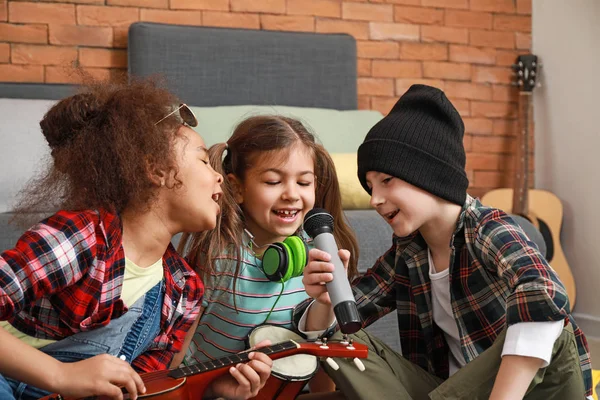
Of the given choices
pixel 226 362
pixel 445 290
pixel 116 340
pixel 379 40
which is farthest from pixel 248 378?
pixel 379 40

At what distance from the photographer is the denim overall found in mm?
1235

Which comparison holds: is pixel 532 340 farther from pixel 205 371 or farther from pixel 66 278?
pixel 66 278

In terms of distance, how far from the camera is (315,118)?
2.76 metres

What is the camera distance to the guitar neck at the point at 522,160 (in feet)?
10.5

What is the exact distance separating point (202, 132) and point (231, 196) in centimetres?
92

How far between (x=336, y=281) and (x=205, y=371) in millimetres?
261

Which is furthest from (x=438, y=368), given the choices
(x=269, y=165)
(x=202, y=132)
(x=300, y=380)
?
(x=202, y=132)

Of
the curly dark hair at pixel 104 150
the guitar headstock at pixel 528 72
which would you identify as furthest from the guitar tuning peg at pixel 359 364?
the guitar headstock at pixel 528 72

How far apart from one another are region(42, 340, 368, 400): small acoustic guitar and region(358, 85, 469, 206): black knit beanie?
0.34m

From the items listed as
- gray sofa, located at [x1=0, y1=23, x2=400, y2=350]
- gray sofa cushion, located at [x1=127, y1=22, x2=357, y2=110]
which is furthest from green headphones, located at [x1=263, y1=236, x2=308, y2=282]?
gray sofa cushion, located at [x1=127, y1=22, x2=357, y2=110]

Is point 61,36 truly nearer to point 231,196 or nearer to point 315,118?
point 315,118

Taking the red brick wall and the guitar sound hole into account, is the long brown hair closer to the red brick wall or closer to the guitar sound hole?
the red brick wall

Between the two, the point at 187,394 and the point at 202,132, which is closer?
the point at 187,394

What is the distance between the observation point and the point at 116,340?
Result: 1306 mm
